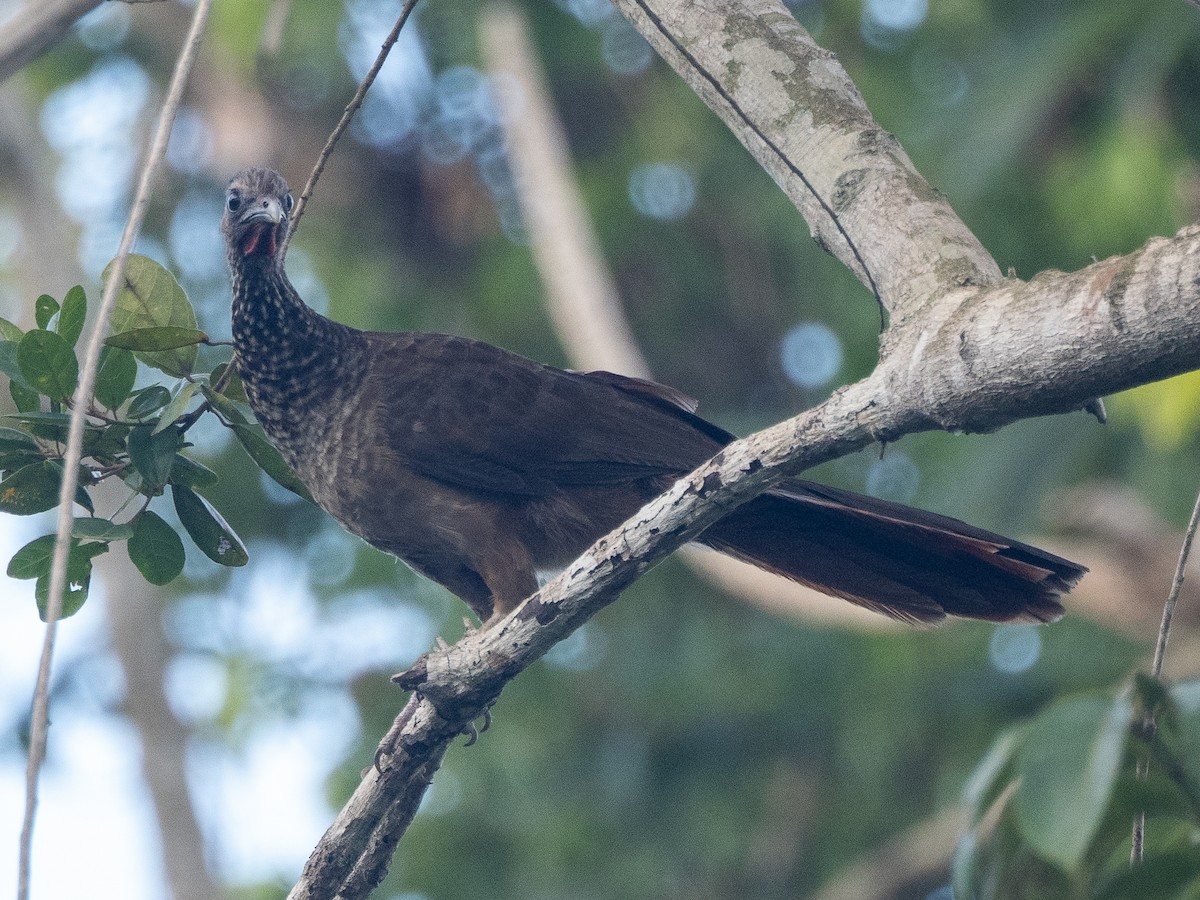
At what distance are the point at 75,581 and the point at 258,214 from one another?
1369 mm

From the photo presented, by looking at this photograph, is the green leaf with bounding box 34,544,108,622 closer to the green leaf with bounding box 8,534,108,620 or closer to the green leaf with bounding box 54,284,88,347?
the green leaf with bounding box 8,534,108,620

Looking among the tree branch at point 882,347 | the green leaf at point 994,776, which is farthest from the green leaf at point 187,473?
the green leaf at point 994,776

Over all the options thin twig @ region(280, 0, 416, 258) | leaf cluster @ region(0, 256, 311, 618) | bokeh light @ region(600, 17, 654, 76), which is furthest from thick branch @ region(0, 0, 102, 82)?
bokeh light @ region(600, 17, 654, 76)

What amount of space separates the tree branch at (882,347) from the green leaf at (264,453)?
50cm

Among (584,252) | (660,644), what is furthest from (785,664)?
(584,252)

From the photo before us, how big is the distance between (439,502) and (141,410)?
934 mm

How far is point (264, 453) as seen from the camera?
2.67m

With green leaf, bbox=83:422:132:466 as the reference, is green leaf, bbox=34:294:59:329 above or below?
above

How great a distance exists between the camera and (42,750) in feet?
4.80

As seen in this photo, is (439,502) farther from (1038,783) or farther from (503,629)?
(1038,783)

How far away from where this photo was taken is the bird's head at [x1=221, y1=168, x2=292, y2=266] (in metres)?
3.45

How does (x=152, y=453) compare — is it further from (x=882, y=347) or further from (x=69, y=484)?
(x=882, y=347)

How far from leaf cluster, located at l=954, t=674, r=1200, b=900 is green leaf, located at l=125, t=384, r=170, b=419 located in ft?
5.04

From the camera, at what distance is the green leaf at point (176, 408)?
2.28 meters
